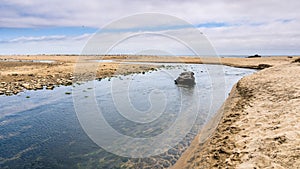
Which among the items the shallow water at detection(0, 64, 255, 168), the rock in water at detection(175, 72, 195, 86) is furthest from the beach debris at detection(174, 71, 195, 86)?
the shallow water at detection(0, 64, 255, 168)

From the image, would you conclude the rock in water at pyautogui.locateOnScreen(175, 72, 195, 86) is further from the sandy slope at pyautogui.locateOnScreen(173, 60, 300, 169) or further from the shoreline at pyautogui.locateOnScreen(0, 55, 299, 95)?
the sandy slope at pyautogui.locateOnScreen(173, 60, 300, 169)

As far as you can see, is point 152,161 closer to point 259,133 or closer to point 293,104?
point 259,133

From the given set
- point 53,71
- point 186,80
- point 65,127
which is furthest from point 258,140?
point 53,71

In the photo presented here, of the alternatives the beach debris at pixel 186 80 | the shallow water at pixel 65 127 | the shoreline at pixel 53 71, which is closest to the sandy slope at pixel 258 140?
the shallow water at pixel 65 127

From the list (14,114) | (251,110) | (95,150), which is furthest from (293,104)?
(14,114)

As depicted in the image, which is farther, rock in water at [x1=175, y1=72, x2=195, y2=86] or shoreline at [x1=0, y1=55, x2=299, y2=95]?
rock in water at [x1=175, y1=72, x2=195, y2=86]

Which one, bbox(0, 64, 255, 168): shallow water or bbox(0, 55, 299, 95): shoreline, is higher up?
bbox(0, 55, 299, 95): shoreline

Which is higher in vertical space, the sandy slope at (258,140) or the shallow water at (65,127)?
the sandy slope at (258,140)

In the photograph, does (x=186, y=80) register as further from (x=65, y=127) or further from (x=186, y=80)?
(x=65, y=127)

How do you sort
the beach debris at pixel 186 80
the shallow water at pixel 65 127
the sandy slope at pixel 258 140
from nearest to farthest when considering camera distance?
the sandy slope at pixel 258 140 → the shallow water at pixel 65 127 → the beach debris at pixel 186 80

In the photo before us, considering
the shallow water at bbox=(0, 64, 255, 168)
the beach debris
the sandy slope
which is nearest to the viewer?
the sandy slope

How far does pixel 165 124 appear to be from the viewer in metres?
14.3

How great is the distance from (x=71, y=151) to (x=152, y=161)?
4324 millimetres

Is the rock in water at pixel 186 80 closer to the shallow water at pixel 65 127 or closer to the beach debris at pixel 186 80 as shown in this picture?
the beach debris at pixel 186 80
